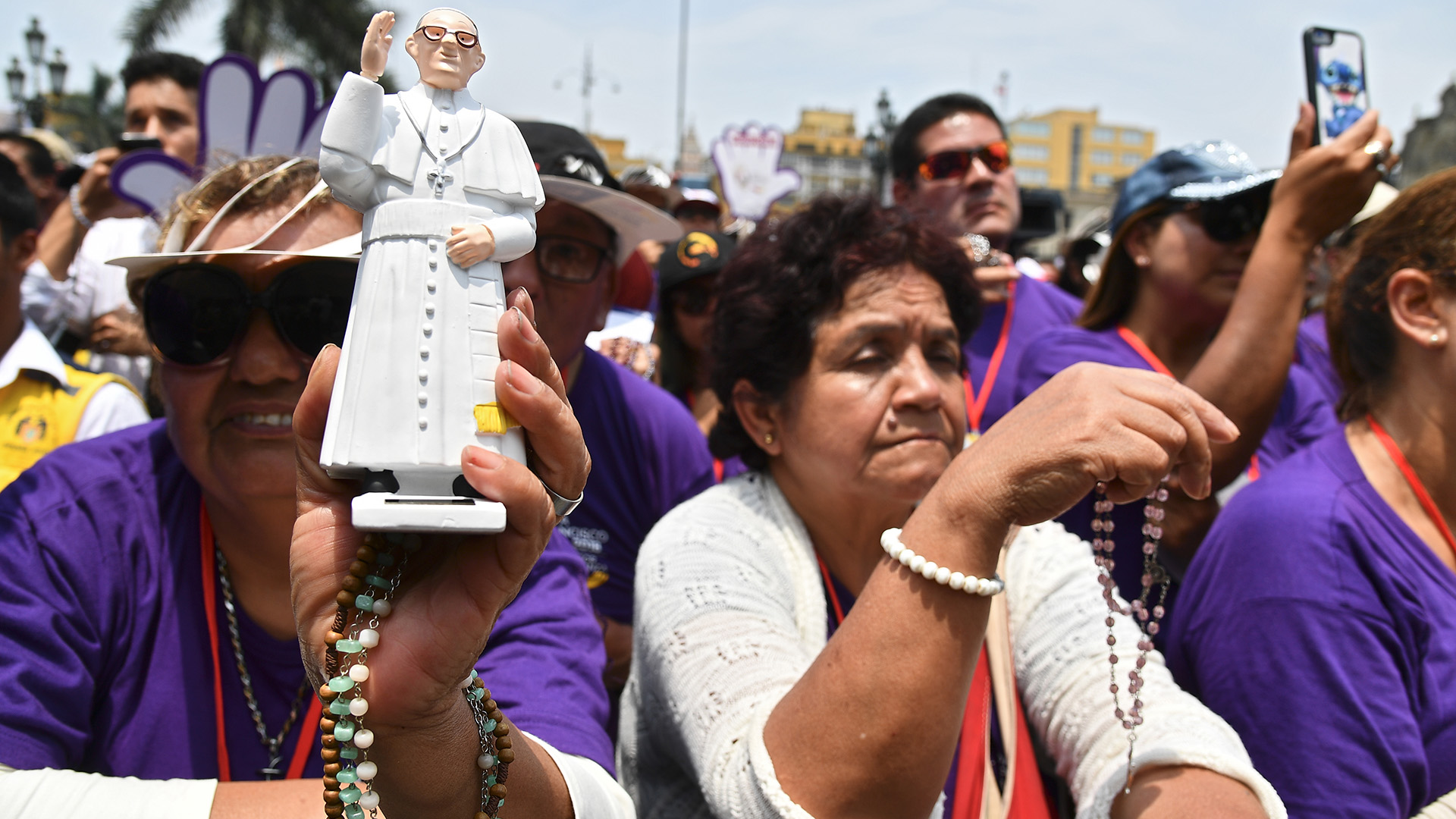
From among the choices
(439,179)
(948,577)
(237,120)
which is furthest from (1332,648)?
(237,120)

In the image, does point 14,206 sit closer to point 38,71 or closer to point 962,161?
point 962,161

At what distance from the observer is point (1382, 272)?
2.71 metres

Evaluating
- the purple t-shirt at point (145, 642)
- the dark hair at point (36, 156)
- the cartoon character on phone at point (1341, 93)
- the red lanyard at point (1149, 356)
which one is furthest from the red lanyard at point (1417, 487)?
the dark hair at point (36, 156)

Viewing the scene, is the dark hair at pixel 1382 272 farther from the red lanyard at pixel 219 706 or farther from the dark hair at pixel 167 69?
the dark hair at pixel 167 69

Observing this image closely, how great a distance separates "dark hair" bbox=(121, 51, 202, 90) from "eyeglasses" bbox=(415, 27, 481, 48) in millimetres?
5590

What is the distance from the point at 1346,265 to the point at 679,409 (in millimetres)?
2185

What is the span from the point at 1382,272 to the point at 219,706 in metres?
3.05

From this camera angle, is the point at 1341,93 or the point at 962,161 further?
the point at 962,161

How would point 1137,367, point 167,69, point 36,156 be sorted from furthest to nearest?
point 36,156, point 167,69, point 1137,367

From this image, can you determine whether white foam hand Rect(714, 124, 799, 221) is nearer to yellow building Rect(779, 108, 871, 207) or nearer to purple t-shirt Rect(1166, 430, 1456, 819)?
purple t-shirt Rect(1166, 430, 1456, 819)

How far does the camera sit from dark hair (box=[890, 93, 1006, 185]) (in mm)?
5020

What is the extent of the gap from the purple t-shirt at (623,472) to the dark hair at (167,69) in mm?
4107

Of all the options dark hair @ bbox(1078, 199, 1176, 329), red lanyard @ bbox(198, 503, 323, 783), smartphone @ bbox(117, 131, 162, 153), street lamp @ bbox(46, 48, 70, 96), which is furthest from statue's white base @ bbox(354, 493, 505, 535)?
street lamp @ bbox(46, 48, 70, 96)

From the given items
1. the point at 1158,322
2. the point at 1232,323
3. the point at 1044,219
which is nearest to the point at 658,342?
the point at 1158,322
